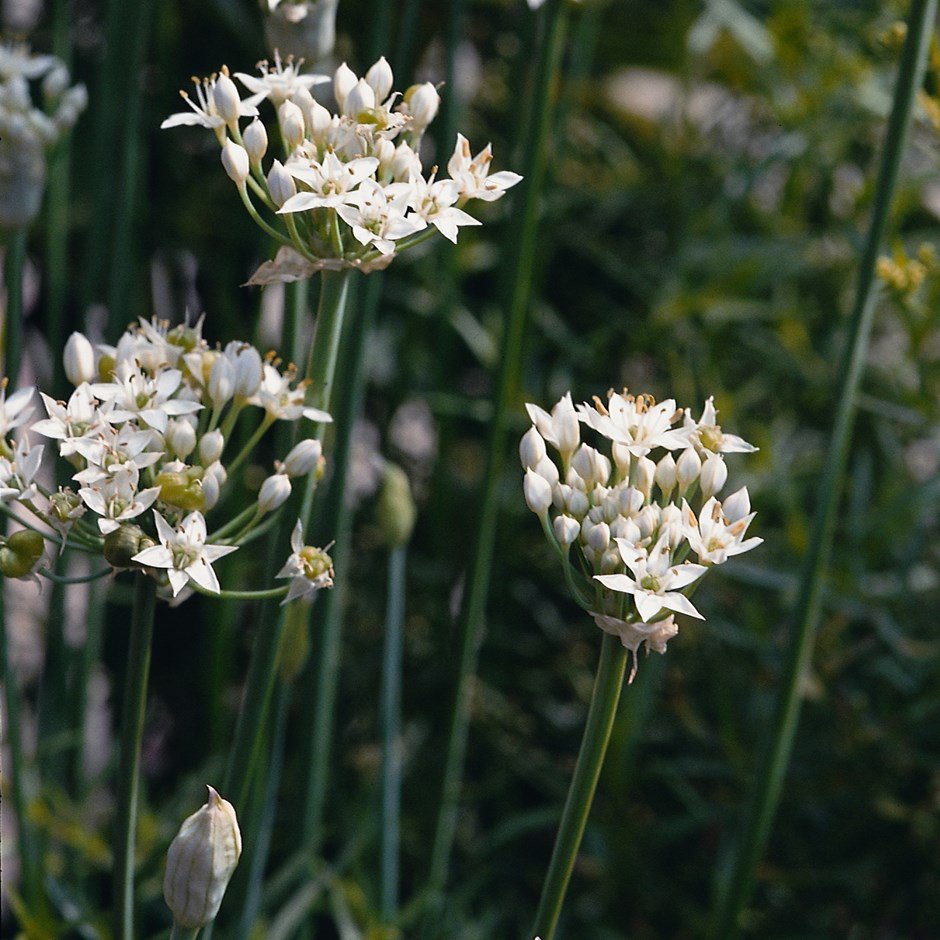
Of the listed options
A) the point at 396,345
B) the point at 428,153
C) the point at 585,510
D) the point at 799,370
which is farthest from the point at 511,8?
the point at 585,510

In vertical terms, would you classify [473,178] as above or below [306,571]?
above

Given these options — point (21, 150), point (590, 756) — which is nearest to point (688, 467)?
Result: point (590, 756)

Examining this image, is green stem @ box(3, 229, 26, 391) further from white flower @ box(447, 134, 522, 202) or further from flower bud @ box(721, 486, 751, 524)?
flower bud @ box(721, 486, 751, 524)

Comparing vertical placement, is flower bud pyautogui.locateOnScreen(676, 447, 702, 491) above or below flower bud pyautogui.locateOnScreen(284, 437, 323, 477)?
above

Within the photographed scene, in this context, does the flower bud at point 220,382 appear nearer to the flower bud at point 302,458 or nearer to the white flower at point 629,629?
the flower bud at point 302,458

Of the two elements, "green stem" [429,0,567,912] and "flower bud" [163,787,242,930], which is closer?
"flower bud" [163,787,242,930]

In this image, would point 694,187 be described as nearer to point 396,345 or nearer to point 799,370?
point 799,370

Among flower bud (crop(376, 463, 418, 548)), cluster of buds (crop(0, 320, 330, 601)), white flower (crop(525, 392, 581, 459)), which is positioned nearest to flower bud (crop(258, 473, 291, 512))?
cluster of buds (crop(0, 320, 330, 601))

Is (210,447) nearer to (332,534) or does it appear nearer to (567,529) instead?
(567,529)
